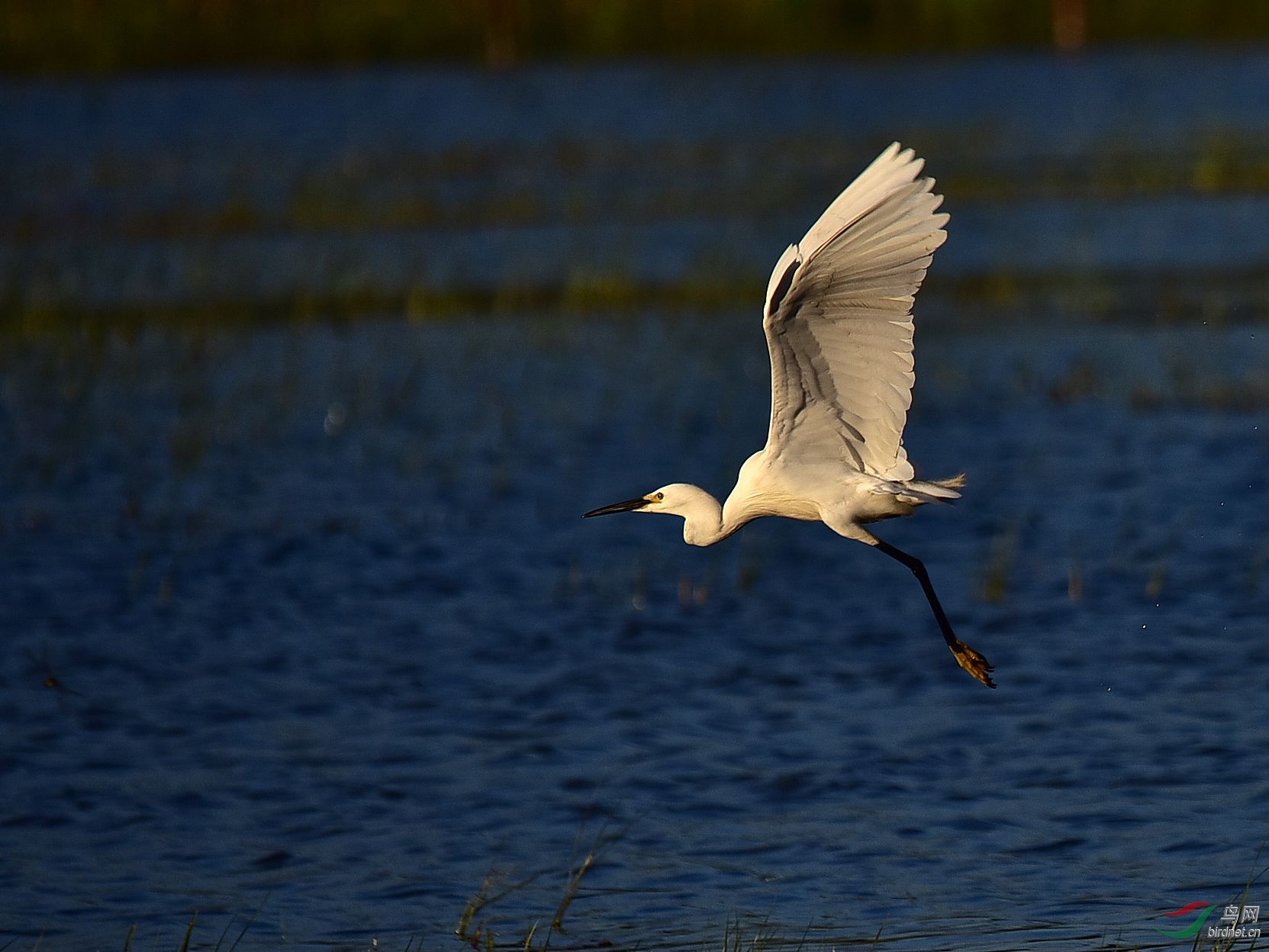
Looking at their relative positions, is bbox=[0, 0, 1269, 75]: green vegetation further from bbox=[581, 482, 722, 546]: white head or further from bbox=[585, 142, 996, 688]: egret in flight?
bbox=[585, 142, 996, 688]: egret in flight

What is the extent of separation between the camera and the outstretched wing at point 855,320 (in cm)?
513

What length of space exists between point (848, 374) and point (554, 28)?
2963cm

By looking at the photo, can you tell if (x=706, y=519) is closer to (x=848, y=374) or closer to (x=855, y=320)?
(x=848, y=374)

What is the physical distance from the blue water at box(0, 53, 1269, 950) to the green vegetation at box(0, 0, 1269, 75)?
15534 millimetres

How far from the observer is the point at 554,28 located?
34156mm

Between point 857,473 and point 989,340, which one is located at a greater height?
point 857,473

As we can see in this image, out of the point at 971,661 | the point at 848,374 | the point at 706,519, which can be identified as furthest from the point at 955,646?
the point at 848,374

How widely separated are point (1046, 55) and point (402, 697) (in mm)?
25088

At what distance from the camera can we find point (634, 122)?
2539 cm

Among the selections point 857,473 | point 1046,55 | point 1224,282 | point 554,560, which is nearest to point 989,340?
point 1224,282

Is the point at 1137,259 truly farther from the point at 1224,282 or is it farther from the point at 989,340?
the point at 989,340

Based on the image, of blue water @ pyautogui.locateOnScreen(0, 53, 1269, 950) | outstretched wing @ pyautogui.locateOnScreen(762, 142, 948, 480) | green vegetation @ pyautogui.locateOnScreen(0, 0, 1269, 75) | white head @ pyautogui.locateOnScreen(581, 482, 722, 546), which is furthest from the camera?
green vegetation @ pyautogui.locateOnScreen(0, 0, 1269, 75)

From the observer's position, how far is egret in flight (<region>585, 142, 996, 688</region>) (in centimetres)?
515

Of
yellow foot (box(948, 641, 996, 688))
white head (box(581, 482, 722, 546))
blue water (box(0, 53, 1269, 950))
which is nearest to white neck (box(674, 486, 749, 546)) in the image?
white head (box(581, 482, 722, 546))
